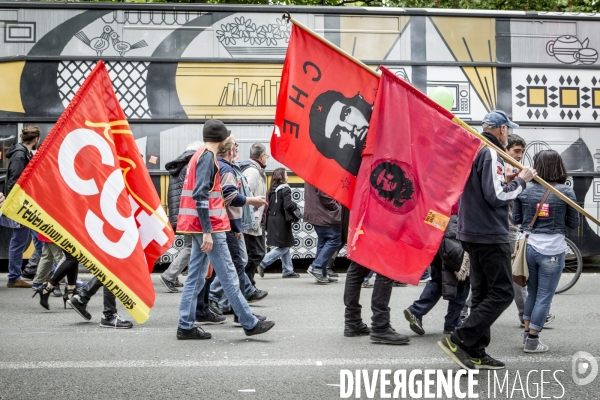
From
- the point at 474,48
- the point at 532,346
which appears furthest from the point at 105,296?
the point at 474,48

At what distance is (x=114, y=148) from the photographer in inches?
269

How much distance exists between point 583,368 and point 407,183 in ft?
6.14

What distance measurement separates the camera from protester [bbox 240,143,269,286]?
397 inches

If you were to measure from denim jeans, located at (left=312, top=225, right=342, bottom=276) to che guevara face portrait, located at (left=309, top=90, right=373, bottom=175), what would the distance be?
5268mm

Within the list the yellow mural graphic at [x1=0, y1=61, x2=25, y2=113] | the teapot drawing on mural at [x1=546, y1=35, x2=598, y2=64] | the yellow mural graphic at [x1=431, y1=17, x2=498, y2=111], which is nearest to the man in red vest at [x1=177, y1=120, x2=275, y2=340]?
the yellow mural graphic at [x1=0, y1=61, x2=25, y2=113]

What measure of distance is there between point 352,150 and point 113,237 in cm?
195

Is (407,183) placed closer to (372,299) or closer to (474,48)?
(372,299)

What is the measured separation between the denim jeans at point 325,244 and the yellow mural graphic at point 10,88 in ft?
15.8

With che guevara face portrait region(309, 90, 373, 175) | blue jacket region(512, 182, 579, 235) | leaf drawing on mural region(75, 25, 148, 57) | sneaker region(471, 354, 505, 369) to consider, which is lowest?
sneaker region(471, 354, 505, 369)

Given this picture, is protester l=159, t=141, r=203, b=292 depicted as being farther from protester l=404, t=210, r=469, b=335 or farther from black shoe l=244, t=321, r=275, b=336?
protester l=404, t=210, r=469, b=335

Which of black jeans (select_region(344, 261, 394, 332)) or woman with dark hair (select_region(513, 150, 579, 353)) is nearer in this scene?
woman with dark hair (select_region(513, 150, 579, 353))

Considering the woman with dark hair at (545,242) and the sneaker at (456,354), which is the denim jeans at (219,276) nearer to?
the sneaker at (456,354)

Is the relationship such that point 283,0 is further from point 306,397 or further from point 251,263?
point 306,397

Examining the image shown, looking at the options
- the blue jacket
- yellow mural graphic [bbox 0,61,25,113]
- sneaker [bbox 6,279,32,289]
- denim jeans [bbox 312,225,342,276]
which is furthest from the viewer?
yellow mural graphic [bbox 0,61,25,113]
